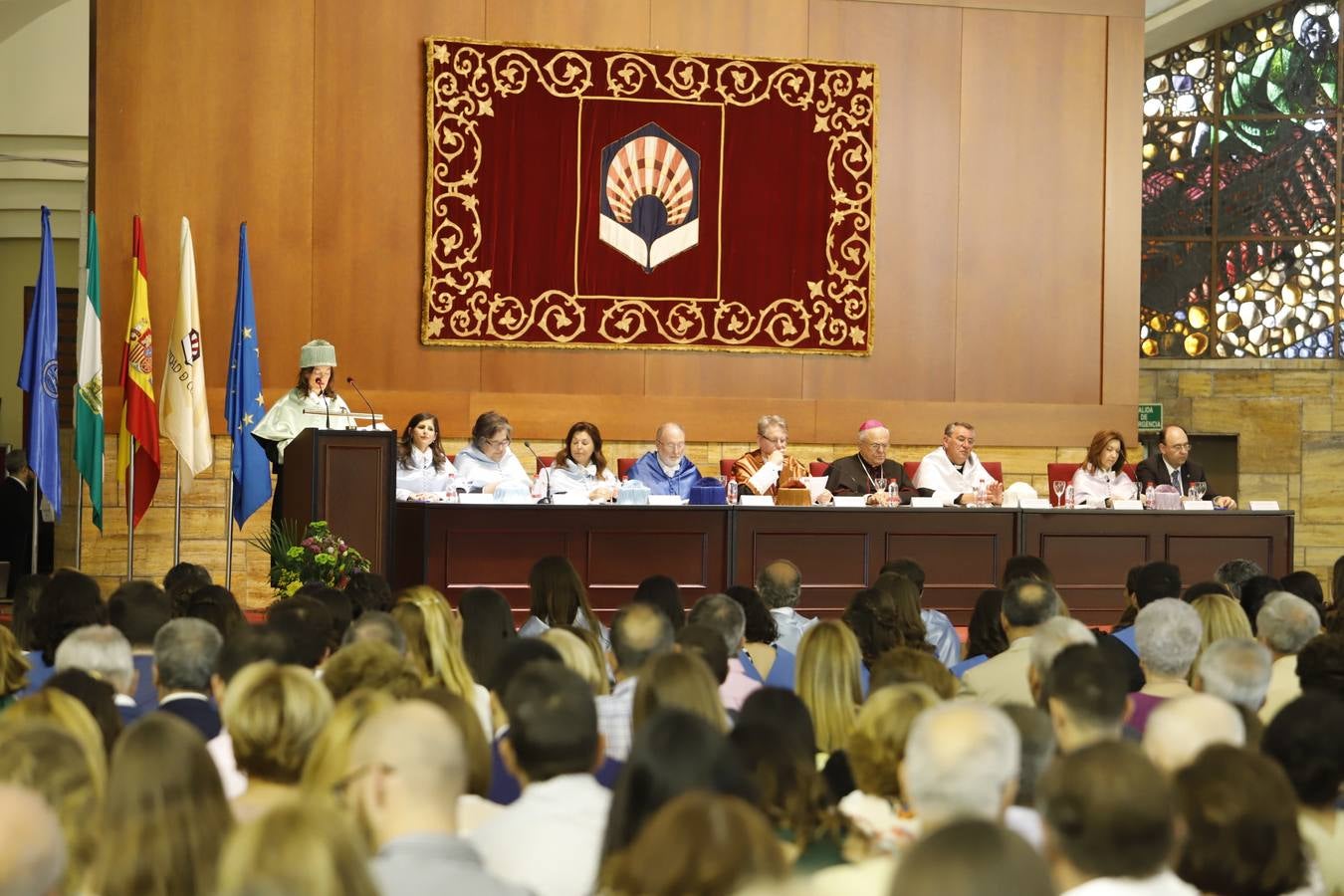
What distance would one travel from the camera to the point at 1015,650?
4441 mm

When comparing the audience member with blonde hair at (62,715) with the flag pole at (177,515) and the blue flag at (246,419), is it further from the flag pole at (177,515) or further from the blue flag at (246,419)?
the flag pole at (177,515)

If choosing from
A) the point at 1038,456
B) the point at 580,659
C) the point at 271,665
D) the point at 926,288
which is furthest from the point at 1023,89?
the point at 271,665

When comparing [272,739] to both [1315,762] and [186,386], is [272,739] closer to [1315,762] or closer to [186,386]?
[1315,762]

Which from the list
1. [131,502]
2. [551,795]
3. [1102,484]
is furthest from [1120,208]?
[551,795]

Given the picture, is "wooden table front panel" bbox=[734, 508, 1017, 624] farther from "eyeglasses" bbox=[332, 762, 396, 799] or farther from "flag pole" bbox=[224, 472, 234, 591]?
"eyeglasses" bbox=[332, 762, 396, 799]

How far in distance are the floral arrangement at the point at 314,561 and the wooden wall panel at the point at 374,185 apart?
10.9ft

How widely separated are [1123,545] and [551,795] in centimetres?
679

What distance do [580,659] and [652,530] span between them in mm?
4664

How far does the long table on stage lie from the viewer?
822 centimetres

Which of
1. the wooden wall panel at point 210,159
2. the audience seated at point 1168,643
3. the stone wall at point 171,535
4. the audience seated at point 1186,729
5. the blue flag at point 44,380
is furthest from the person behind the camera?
Answer: the wooden wall panel at point 210,159

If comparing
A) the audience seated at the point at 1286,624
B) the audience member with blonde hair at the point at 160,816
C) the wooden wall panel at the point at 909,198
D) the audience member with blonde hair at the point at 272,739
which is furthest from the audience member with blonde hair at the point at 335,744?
the wooden wall panel at the point at 909,198

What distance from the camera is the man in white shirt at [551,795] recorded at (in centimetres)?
246

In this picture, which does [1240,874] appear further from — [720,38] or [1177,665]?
[720,38]

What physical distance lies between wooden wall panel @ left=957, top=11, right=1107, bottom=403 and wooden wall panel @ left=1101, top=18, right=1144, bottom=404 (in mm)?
68
